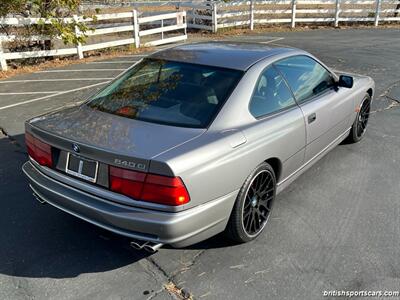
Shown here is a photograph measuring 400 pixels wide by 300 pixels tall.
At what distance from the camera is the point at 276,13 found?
63.4ft

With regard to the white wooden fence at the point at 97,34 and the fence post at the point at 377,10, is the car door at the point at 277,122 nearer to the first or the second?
the white wooden fence at the point at 97,34

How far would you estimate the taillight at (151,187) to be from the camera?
8.66 feet

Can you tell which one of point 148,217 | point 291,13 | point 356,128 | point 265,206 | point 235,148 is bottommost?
point 265,206

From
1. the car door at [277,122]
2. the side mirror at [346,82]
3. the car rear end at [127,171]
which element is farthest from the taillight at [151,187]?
the side mirror at [346,82]

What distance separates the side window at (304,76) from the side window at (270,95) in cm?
12

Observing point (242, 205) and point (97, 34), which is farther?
point (97, 34)

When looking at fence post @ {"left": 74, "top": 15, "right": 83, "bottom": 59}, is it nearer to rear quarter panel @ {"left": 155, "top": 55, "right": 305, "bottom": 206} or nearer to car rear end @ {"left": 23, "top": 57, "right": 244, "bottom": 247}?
car rear end @ {"left": 23, "top": 57, "right": 244, "bottom": 247}

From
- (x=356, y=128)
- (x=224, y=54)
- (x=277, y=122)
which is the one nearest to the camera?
(x=277, y=122)

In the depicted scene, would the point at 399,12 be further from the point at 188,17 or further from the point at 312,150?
the point at 312,150

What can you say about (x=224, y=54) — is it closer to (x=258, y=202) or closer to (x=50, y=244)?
(x=258, y=202)

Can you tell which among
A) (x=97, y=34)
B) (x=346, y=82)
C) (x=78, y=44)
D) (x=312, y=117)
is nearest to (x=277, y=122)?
(x=312, y=117)

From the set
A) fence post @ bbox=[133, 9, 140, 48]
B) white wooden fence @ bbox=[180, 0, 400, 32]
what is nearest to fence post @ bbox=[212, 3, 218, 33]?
A: white wooden fence @ bbox=[180, 0, 400, 32]

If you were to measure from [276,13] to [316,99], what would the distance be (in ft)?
53.9

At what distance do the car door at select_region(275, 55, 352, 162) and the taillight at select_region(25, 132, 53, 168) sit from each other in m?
2.17
